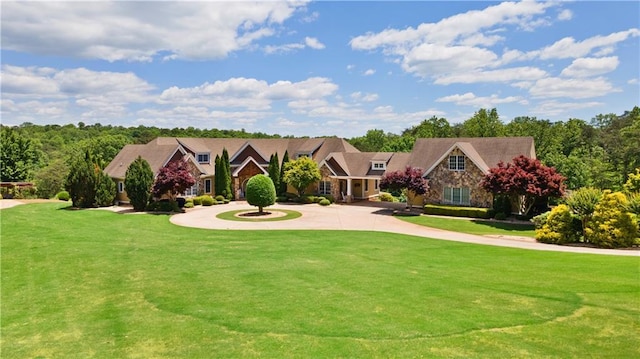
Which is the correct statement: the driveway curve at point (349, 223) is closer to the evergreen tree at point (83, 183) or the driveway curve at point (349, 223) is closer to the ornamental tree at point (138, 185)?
the ornamental tree at point (138, 185)

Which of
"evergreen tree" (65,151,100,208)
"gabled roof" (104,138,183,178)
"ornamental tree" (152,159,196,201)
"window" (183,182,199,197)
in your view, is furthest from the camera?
"window" (183,182,199,197)

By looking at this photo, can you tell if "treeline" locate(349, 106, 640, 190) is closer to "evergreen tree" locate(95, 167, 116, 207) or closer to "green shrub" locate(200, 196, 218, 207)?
"green shrub" locate(200, 196, 218, 207)

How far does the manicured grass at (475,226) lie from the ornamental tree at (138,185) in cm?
2135

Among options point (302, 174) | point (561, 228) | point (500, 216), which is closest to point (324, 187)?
point (302, 174)

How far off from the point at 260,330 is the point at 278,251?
34.4ft

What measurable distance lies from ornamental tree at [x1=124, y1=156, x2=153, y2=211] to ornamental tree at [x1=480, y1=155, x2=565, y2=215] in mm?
27392

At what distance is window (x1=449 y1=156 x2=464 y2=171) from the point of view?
37875mm

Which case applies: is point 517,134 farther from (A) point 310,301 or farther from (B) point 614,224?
(A) point 310,301

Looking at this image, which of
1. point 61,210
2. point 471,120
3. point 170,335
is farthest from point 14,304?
point 471,120

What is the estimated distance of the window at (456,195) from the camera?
37.8 meters

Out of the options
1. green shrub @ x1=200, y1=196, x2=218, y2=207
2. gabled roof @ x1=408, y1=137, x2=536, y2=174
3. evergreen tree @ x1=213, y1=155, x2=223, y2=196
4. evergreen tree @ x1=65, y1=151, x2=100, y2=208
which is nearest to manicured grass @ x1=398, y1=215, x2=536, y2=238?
gabled roof @ x1=408, y1=137, x2=536, y2=174

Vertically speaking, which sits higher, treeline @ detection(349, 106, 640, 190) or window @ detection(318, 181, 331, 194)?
treeline @ detection(349, 106, 640, 190)

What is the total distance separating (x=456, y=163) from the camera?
38.2 metres

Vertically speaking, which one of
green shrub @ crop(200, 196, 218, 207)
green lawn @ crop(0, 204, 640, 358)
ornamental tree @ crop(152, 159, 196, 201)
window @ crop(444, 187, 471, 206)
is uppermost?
ornamental tree @ crop(152, 159, 196, 201)
